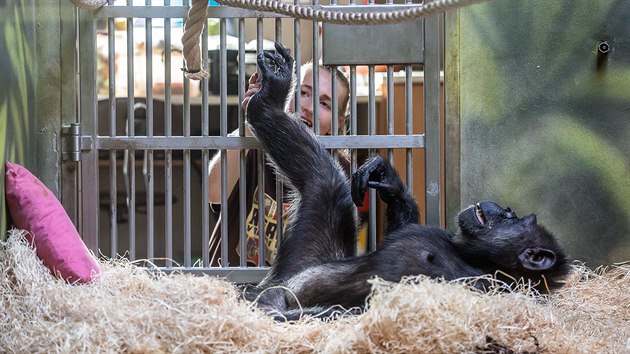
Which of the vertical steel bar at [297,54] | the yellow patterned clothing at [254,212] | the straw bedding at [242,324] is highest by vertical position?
the vertical steel bar at [297,54]

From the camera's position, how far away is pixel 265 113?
11.6 ft

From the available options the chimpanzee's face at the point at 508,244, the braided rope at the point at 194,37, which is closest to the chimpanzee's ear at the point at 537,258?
the chimpanzee's face at the point at 508,244

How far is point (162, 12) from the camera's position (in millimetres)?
3539

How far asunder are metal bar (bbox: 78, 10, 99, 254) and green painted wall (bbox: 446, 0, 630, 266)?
54.3 inches

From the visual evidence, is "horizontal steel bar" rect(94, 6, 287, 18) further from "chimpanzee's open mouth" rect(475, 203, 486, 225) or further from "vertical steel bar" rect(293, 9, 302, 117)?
"chimpanzee's open mouth" rect(475, 203, 486, 225)

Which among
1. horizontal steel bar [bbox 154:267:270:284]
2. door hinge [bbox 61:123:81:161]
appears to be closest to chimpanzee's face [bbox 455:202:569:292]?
horizontal steel bar [bbox 154:267:270:284]

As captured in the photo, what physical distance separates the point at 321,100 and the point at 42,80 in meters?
1.11

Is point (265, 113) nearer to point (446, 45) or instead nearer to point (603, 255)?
point (446, 45)

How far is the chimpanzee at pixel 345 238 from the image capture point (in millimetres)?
3217

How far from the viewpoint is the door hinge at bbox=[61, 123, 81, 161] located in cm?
351

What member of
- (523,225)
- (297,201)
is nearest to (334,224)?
(297,201)

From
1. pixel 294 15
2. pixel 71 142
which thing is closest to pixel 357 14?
pixel 294 15

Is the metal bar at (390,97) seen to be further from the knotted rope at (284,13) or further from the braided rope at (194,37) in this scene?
the braided rope at (194,37)

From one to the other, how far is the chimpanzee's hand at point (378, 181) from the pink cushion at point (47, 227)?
1.00 metres
